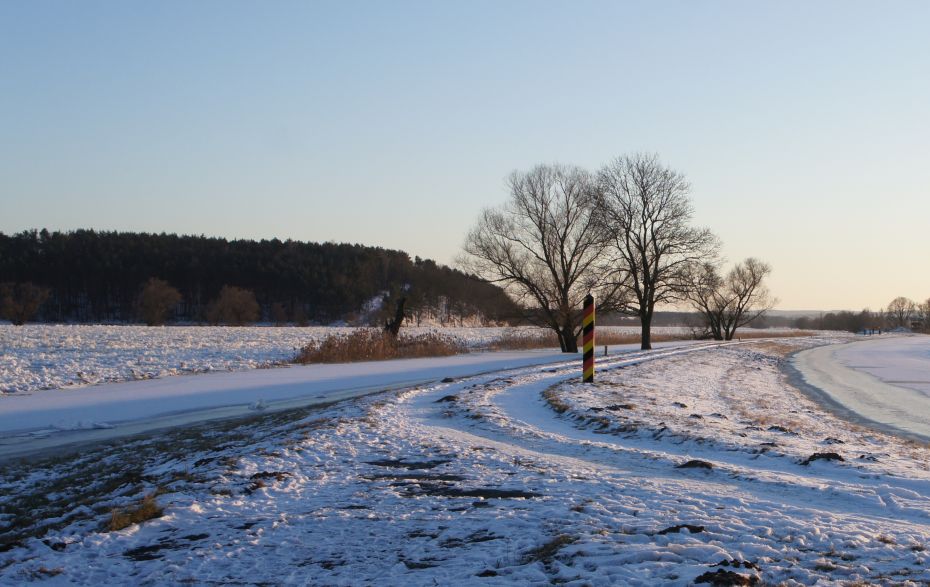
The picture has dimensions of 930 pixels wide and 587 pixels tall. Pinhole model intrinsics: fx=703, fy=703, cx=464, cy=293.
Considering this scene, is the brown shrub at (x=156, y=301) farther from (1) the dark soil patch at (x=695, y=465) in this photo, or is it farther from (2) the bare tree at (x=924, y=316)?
(2) the bare tree at (x=924, y=316)

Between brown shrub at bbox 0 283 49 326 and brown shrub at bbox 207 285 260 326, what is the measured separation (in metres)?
Answer: 19.3

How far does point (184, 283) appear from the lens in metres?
107

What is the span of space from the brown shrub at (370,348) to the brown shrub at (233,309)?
57963mm

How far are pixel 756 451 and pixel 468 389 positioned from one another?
8.43m

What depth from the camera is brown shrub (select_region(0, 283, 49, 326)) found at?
74.2 meters

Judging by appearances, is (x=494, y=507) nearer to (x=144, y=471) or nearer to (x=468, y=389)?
(x=144, y=471)

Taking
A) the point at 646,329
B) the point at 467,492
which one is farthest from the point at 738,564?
the point at 646,329

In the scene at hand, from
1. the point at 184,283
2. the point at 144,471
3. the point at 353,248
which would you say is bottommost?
the point at 144,471

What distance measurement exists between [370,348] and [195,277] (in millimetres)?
83442

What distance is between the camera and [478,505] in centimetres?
569

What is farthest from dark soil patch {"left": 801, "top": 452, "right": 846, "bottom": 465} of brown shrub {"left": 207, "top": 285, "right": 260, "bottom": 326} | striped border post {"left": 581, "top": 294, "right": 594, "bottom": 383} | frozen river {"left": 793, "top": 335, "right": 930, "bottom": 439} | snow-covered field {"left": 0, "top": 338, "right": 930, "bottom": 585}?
brown shrub {"left": 207, "top": 285, "right": 260, "bottom": 326}

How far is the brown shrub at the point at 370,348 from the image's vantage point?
3005 centimetres

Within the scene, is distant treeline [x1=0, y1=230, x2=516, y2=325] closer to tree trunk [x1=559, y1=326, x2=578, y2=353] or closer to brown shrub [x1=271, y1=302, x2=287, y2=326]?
brown shrub [x1=271, y1=302, x2=287, y2=326]

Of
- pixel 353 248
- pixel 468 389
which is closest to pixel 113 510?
pixel 468 389
